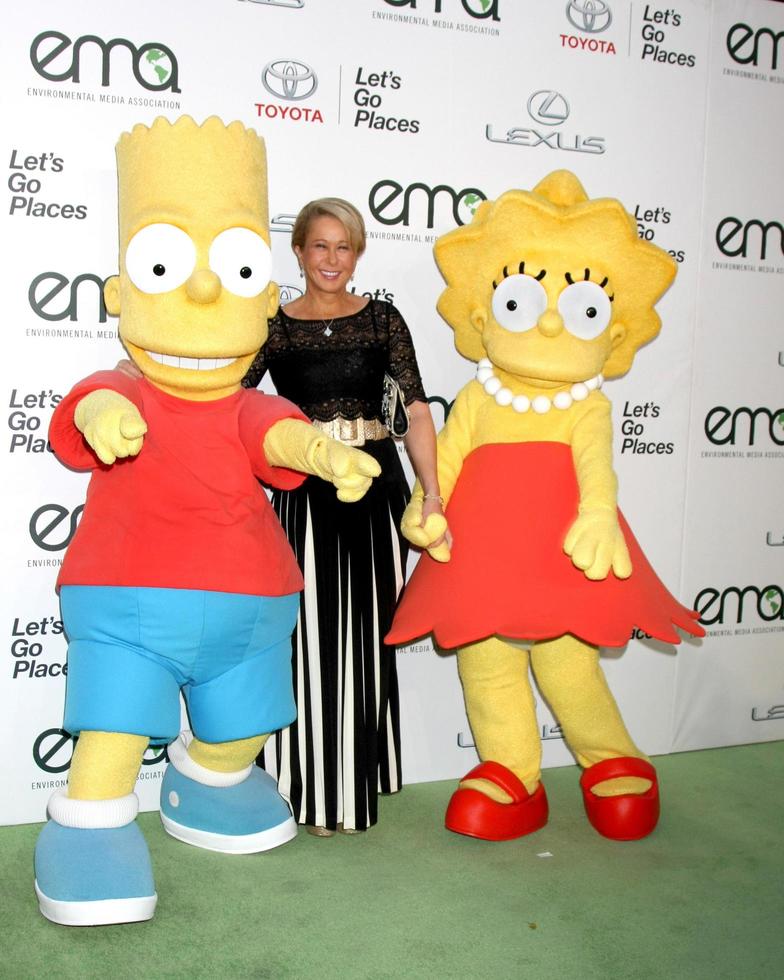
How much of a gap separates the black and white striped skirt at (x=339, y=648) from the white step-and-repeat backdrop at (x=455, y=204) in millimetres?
442

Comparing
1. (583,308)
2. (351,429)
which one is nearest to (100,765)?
(351,429)

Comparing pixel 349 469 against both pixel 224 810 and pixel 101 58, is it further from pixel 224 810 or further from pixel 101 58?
pixel 101 58

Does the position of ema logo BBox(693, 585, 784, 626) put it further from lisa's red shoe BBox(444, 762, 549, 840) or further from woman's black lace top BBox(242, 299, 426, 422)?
woman's black lace top BBox(242, 299, 426, 422)

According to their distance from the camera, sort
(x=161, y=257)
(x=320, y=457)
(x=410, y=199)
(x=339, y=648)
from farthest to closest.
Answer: (x=410, y=199), (x=339, y=648), (x=161, y=257), (x=320, y=457)

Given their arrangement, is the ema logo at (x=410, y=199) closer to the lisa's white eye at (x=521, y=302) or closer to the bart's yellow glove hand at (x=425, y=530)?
the lisa's white eye at (x=521, y=302)

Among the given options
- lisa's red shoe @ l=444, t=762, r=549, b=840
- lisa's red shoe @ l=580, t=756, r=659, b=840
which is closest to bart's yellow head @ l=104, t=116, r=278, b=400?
lisa's red shoe @ l=444, t=762, r=549, b=840

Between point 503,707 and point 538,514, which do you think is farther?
point 503,707

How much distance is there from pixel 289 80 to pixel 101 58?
1.59 ft

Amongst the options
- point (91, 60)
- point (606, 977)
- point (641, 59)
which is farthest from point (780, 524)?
point (91, 60)

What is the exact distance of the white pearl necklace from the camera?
2.76m

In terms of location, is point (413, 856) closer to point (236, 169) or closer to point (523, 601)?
point (523, 601)

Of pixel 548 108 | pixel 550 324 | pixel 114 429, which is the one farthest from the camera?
pixel 548 108

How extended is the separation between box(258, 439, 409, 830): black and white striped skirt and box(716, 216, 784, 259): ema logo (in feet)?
4.59

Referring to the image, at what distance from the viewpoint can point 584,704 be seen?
284 centimetres
